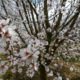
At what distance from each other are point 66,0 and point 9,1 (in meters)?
1.53

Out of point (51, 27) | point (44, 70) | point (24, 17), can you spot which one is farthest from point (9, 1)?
point (44, 70)

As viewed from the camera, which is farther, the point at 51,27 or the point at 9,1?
the point at 9,1

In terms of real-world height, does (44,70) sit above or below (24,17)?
below

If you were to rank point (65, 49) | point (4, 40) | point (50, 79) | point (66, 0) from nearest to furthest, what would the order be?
point (4, 40) < point (66, 0) < point (65, 49) < point (50, 79)

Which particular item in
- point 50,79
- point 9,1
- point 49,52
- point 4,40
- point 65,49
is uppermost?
point 4,40

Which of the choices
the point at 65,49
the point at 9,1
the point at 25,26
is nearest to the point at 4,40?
the point at 25,26

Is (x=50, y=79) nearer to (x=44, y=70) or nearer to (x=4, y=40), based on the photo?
(x=44, y=70)

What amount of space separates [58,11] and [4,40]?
10.7 feet

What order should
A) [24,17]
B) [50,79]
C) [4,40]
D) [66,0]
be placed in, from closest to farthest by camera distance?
1. [4,40]
2. [66,0]
3. [24,17]
4. [50,79]

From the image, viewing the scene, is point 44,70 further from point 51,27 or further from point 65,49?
point 65,49

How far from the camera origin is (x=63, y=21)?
5.33 metres

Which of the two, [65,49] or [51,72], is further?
[65,49]

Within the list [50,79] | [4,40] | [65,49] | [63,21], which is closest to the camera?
[4,40]

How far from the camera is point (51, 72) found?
5645 mm
